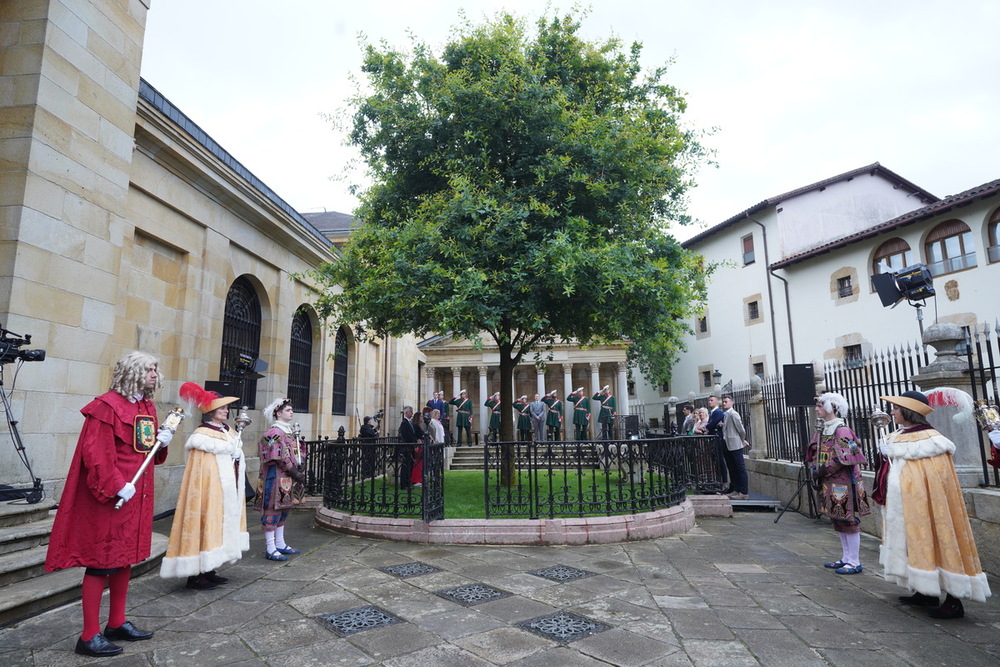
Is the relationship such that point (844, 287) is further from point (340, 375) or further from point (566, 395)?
point (340, 375)

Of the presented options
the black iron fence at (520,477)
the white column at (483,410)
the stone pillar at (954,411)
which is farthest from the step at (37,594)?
the white column at (483,410)

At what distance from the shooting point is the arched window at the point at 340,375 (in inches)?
694

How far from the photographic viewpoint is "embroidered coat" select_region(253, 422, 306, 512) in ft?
20.4

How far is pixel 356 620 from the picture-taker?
4.25 metres

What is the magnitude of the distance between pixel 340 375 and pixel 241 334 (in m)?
5.84

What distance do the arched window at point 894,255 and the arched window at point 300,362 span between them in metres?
20.0

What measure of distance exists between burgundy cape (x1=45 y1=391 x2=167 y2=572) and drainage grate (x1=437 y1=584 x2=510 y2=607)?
8.09 feet

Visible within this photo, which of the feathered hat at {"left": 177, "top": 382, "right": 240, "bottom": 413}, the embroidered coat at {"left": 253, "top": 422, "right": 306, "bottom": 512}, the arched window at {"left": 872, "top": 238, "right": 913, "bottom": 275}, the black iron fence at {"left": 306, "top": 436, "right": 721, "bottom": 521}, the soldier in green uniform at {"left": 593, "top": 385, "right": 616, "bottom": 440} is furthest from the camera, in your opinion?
the arched window at {"left": 872, "top": 238, "right": 913, "bottom": 275}

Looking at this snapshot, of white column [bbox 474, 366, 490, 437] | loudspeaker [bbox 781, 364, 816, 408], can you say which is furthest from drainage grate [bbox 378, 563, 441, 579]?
white column [bbox 474, 366, 490, 437]

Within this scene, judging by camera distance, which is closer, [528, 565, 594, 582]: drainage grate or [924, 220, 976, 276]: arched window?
[528, 565, 594, 582]: drainage grate

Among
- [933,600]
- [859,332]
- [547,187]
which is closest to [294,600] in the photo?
[933,600]

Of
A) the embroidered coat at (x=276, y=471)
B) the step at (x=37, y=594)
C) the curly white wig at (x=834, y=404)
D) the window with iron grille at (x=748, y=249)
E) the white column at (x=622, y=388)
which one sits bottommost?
the step at (x=37, y=594)

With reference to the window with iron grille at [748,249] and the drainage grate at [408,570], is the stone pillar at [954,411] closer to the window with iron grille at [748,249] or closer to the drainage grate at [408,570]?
the drainage grate at [408,570]

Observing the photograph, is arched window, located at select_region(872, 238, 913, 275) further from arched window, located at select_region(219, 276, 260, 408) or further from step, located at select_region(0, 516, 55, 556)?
step, located at select_region(0, 516, 55, 556)
